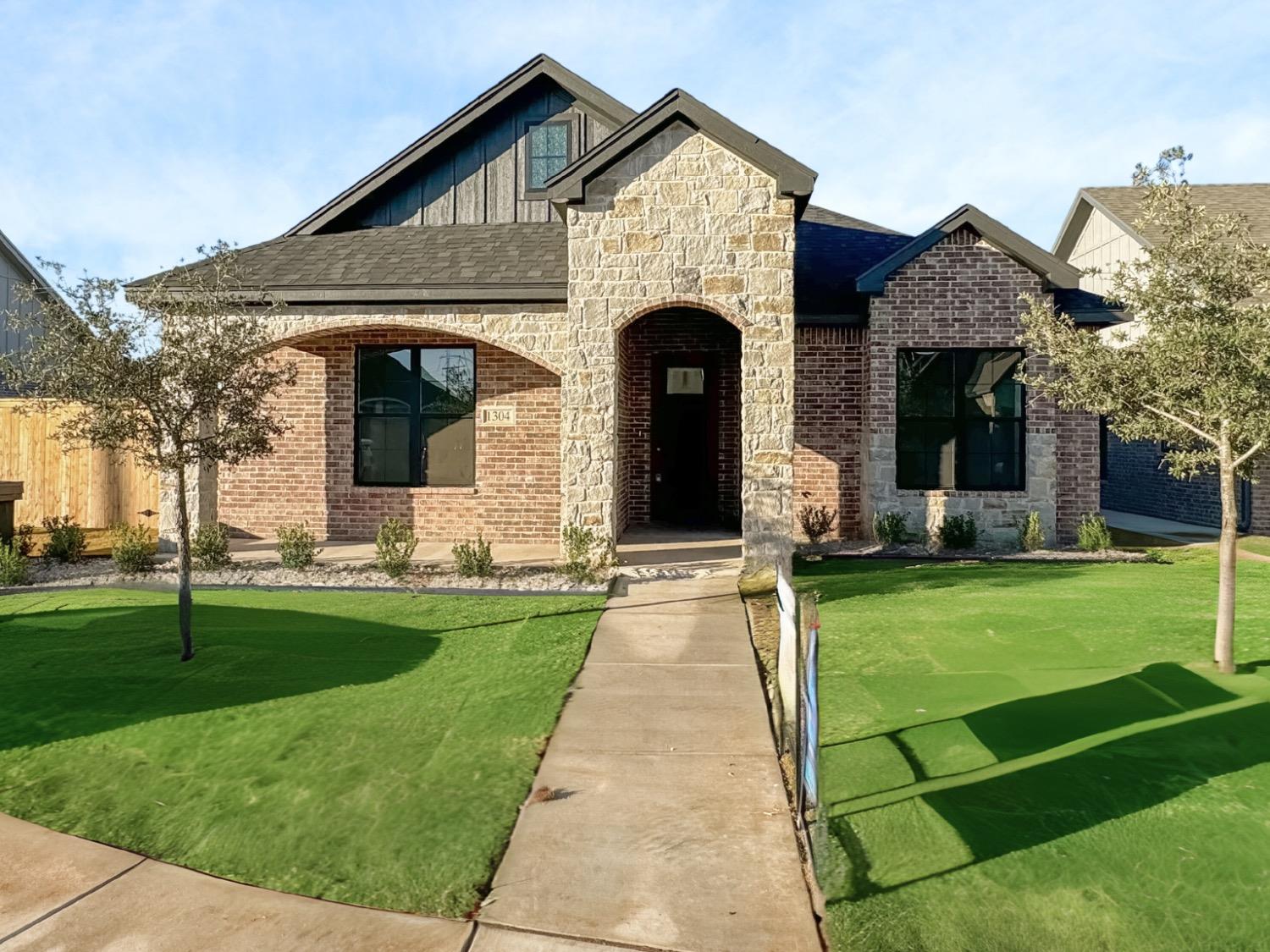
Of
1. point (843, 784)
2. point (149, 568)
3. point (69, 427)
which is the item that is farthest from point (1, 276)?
point (843, 784)

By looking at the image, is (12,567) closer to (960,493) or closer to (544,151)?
(544,151)

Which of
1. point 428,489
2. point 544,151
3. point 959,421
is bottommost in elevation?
point 428,489

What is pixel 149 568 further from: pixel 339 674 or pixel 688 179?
pixel 688 179

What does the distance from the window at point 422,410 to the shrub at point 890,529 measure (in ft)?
21.4

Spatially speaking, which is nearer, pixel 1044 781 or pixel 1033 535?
pixel 1044 781

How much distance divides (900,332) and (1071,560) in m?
4.19

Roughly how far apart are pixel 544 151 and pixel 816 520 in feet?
27.4

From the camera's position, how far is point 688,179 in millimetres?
10164

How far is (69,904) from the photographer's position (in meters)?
3.26

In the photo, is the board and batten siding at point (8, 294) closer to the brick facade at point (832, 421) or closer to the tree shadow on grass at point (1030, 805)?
the brick facade at point (832, 421)

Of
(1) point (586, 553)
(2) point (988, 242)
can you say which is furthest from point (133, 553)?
(2) point (988, 242)

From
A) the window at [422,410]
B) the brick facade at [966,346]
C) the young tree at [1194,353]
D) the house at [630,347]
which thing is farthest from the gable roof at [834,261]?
the young tree at [1194,353]

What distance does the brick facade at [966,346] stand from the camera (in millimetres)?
12352

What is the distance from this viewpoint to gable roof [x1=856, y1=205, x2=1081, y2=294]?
12125 mm
